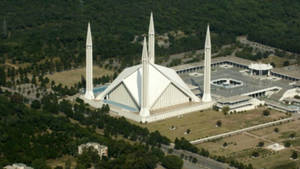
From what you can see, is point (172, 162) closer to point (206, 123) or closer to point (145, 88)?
point (145, 88)

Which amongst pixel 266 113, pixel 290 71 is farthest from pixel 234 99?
pixel 290 71

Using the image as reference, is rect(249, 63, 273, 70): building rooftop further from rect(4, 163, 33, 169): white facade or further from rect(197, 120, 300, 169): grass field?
rect(4, 163, 33, 169): white facade

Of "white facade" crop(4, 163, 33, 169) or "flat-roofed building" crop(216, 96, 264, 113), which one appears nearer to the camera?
"white facade" crop(4, 163, 33, 169)

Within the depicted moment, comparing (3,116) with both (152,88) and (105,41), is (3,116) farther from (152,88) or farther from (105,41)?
(105,41)

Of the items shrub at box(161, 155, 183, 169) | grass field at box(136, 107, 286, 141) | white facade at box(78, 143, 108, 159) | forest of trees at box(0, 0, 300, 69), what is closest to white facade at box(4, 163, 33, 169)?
white facade at box(78, 143, 108, 159)

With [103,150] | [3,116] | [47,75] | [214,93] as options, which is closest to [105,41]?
[47,75]
